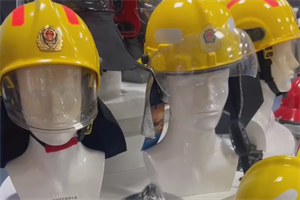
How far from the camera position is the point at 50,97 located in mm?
991

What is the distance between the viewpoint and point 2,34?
100cm

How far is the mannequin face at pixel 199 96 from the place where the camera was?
112 centimetres

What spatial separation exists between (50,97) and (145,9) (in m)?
0.68

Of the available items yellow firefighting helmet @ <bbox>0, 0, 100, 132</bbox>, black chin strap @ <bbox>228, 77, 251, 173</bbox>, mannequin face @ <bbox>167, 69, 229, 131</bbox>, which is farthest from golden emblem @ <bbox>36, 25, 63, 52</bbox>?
black chin strap @ <bbox>228, 77, 251, 173</bbox>

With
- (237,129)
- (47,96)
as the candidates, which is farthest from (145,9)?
(47,96)

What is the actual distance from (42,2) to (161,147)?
560 millimetres

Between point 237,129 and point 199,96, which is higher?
point 199,96

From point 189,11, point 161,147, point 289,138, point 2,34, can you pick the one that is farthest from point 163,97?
point 289,138

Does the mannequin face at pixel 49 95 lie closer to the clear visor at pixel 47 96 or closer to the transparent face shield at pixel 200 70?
the clear visor at pixel 47 96

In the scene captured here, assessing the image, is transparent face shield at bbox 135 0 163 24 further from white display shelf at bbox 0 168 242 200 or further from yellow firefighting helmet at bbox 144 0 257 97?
white display shelf at bbox 0 168 242 200

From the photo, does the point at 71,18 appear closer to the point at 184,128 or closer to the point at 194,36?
the point at 194,36

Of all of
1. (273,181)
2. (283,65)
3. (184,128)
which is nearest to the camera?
(273,181)

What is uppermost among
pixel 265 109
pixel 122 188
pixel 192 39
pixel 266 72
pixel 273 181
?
pixel 192 39

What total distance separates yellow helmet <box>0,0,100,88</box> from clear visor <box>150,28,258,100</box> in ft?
0.69
